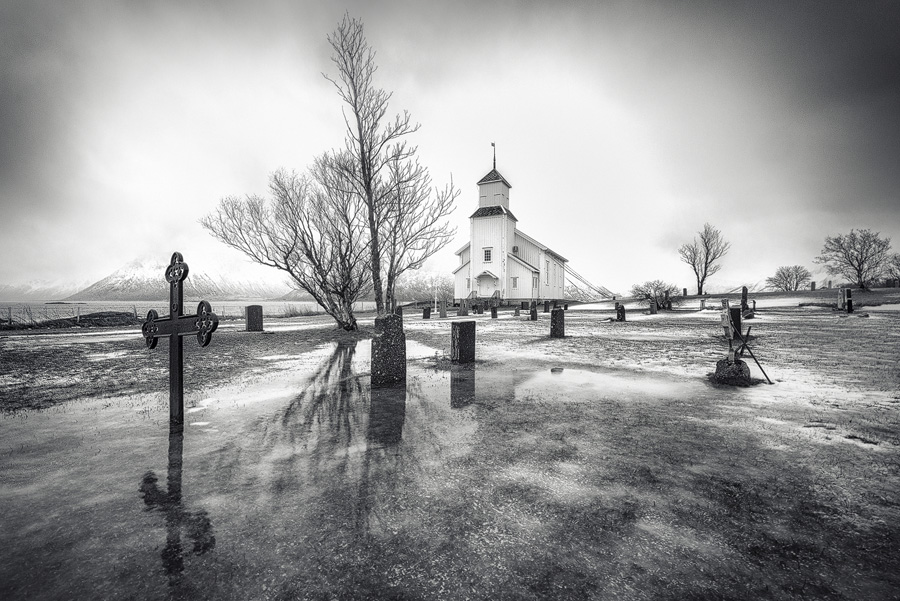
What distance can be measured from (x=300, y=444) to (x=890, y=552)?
4232mm

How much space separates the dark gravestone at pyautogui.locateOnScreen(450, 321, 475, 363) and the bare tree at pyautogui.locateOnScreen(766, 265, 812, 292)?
256 ft

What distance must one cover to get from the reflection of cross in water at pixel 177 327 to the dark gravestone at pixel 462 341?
5131 mm

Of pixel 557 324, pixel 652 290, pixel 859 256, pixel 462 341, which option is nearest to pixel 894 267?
pixel 859 256

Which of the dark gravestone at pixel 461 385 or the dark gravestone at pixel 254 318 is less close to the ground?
the dark gravestone at pixel 254 318

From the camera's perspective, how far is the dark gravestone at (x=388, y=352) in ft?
21.4

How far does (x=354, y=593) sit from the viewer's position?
183 cm

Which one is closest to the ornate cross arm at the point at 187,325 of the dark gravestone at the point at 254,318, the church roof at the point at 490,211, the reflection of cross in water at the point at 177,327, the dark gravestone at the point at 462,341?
the reflection of cross in water at the point at 177,327

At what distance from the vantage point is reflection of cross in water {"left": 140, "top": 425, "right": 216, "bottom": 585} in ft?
6.86

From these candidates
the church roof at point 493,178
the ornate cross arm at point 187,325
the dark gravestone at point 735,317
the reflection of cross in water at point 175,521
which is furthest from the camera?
the church roof at point 493,178

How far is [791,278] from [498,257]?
5677 cm

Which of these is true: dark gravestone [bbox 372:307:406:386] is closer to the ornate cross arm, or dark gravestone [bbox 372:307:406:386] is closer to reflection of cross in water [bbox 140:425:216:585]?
the ornate cross arm

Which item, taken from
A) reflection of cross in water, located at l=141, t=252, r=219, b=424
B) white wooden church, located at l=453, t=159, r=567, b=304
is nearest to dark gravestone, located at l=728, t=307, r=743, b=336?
reflection of cross in water, located at l=141, t=252, r=219, b=424

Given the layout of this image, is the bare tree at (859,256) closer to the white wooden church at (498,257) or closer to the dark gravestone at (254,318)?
the white wooden church at (498,257)

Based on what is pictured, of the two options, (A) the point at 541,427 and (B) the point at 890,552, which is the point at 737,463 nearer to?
(B) the point at 890,552
